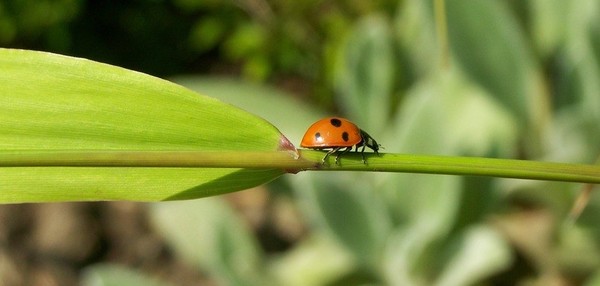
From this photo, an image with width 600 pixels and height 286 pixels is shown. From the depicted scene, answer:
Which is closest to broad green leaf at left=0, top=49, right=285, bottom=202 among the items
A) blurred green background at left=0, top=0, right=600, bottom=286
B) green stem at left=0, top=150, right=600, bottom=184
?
green stem at left=0, top=150, right=600, bottom=184

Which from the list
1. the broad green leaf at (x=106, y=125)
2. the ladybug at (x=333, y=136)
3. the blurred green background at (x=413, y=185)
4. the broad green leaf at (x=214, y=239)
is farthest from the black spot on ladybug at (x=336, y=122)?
the broad green leaf at (x=214, y=239)

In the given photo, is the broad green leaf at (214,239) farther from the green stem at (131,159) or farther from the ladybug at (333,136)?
the green stem at (131,159)

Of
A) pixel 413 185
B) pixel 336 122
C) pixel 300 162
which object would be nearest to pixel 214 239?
pixel 413 185

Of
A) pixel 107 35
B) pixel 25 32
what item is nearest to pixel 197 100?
pixel 25 32

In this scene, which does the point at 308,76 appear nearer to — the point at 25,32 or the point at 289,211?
the point at 289,211

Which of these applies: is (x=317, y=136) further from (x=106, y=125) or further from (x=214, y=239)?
(x=214, y=239)
